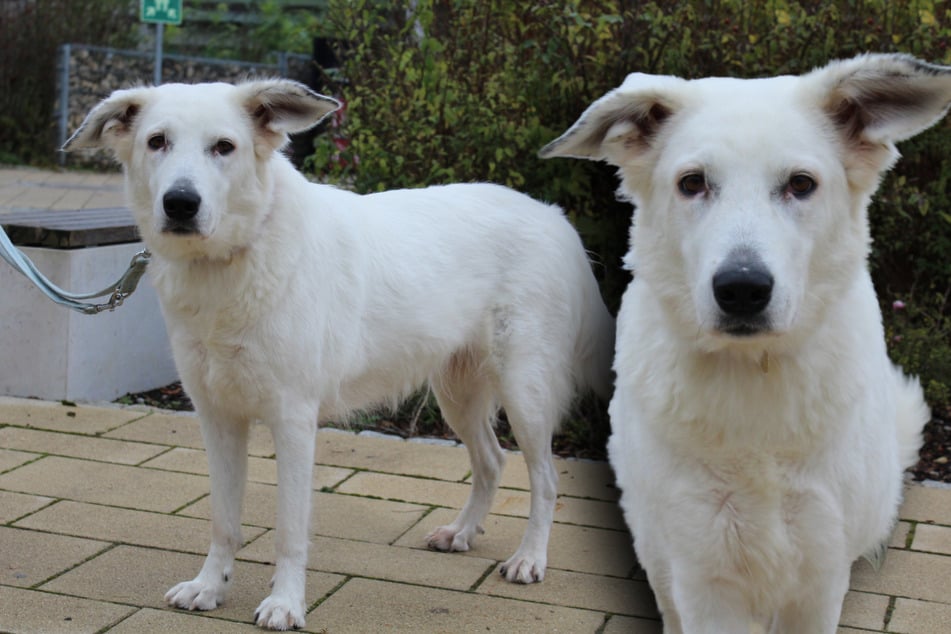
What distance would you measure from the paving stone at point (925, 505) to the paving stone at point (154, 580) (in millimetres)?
2261

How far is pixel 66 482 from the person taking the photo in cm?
471

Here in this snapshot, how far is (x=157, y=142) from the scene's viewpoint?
355cm

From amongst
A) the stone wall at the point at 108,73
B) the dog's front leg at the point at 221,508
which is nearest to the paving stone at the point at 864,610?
the dog's front leg at the point at 221,508

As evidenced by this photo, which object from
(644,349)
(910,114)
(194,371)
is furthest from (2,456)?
(910,114)

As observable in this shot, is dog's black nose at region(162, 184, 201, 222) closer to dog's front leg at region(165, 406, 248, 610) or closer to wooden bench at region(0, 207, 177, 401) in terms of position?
dog's front leg at region(165, 406, 248, 610)

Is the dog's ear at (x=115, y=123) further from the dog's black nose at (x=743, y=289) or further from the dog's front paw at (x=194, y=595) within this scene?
the dog's black nose at (x=743, y=289)

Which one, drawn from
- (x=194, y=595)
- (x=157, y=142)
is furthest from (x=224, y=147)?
(x=194, y=595)

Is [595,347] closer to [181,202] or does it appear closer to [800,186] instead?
[181,202]

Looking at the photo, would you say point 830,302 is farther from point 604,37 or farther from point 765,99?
point 604,37

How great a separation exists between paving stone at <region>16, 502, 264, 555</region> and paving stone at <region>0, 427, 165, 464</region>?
0.60 meters

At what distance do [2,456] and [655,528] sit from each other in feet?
11.1

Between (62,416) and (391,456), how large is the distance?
1.60 m

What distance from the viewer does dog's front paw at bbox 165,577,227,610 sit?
363 centimetres

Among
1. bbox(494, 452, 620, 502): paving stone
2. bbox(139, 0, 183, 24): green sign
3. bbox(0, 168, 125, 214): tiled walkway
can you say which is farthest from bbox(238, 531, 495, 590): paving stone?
bbox(139, 0, 183, 24): green sign
